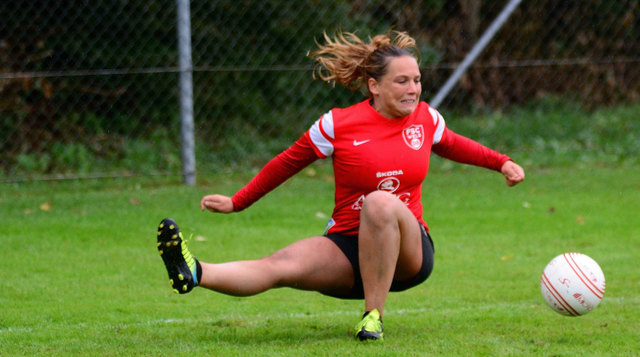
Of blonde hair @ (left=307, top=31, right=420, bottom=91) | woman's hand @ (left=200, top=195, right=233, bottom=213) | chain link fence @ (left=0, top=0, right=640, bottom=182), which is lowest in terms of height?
woman's hand @ (left=200, top=195, right=233, bottom=213)

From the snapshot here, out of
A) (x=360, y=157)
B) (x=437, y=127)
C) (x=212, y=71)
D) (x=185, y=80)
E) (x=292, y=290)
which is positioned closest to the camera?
(x=360, y=157)

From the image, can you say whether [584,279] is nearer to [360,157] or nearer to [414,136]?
[414,136]

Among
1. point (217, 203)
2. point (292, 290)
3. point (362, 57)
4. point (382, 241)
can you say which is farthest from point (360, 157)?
point (292, 290)

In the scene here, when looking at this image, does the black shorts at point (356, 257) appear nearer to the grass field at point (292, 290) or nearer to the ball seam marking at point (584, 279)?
the grass field at point (292, 290)

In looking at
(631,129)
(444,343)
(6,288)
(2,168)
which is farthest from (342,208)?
(631,129)

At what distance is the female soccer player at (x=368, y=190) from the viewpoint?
4.41 meters

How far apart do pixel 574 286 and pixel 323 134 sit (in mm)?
1449

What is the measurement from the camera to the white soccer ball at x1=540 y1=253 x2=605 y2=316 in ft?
15.1

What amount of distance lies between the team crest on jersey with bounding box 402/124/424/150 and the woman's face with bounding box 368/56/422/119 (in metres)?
0.09

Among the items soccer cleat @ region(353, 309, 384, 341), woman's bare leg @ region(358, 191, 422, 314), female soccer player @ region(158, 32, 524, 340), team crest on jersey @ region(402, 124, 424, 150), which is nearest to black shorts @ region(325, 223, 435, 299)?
female soccer player @ region(158, 32, 524, 340)

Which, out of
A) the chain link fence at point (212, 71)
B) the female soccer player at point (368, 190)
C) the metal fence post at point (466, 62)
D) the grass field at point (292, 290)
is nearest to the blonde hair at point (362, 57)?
the female soccer player at point (368, 190)

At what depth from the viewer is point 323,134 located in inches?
183

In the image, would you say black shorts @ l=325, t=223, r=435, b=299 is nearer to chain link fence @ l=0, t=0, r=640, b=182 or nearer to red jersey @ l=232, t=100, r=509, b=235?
red jersey @ l=232, t=100, r=509, b=235

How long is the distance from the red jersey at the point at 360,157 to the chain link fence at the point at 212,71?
4.89 meters
